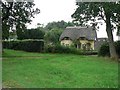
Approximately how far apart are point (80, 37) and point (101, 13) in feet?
117

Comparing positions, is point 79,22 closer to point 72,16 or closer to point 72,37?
point 72,16

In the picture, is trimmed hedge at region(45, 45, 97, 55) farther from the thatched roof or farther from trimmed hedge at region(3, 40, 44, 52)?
the thatched roof

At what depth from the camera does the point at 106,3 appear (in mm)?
28328

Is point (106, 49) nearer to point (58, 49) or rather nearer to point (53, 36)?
point (58, 49)

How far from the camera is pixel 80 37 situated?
67.6 metres

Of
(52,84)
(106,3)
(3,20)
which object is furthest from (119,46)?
(52,84)

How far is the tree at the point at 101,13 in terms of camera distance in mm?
28358

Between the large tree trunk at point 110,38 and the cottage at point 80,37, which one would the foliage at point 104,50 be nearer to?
the large tree trunk at point 110,38

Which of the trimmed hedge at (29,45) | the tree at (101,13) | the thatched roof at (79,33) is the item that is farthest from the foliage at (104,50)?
the thatched roof at (79,33)

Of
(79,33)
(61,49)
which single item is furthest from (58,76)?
(79,33)

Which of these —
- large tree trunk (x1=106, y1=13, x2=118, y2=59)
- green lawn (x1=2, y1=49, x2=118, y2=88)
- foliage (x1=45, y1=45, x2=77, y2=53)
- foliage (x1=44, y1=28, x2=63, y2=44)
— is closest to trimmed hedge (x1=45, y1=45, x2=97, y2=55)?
foliage (x1=45, y1=45, x2=77, y2=53)

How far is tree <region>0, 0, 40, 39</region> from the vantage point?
30141mm

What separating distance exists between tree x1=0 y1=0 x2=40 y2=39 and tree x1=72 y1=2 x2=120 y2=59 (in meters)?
4.99

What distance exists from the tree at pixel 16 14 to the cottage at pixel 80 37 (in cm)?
3432
